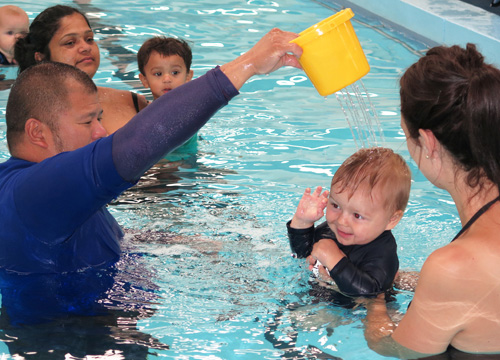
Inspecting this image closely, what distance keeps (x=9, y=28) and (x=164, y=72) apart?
2.78 meters

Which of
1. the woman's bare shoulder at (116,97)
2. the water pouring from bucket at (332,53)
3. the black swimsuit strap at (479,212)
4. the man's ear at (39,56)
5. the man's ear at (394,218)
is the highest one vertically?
the water pouring from bucket at (332,53)

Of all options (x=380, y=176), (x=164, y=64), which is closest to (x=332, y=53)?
(x=380, y=176)

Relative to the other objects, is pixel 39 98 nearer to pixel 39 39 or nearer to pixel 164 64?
pixel 39 39

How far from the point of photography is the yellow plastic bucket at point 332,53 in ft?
8.59

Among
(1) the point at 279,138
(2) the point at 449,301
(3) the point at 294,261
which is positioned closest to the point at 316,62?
(2) the point at 449,301

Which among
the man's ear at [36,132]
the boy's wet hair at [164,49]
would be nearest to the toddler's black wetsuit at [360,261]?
the man's ear at [36,132]

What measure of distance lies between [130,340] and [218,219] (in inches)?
65.6

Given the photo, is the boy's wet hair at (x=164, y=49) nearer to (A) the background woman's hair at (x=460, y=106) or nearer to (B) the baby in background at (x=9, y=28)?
(B) the baby in background at (x=9, y=28)

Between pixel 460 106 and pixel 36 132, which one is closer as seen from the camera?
pixel 460 106

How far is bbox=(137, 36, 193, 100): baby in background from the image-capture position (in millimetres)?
5316

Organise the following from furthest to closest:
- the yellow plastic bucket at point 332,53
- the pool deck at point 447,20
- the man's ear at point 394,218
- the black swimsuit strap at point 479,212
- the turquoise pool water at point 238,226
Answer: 1. the pool deck at point 447,20
2. the man's ear at point 394,218
3. the turquoise pool water at point 238,226
4. the yellow plastic bucket at point 332,53
5. the black swimsuit strap at point 479,212

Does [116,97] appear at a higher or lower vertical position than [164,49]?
lower

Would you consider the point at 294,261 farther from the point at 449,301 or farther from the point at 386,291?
the point at 449,301

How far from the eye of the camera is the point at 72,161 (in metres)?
2.35
